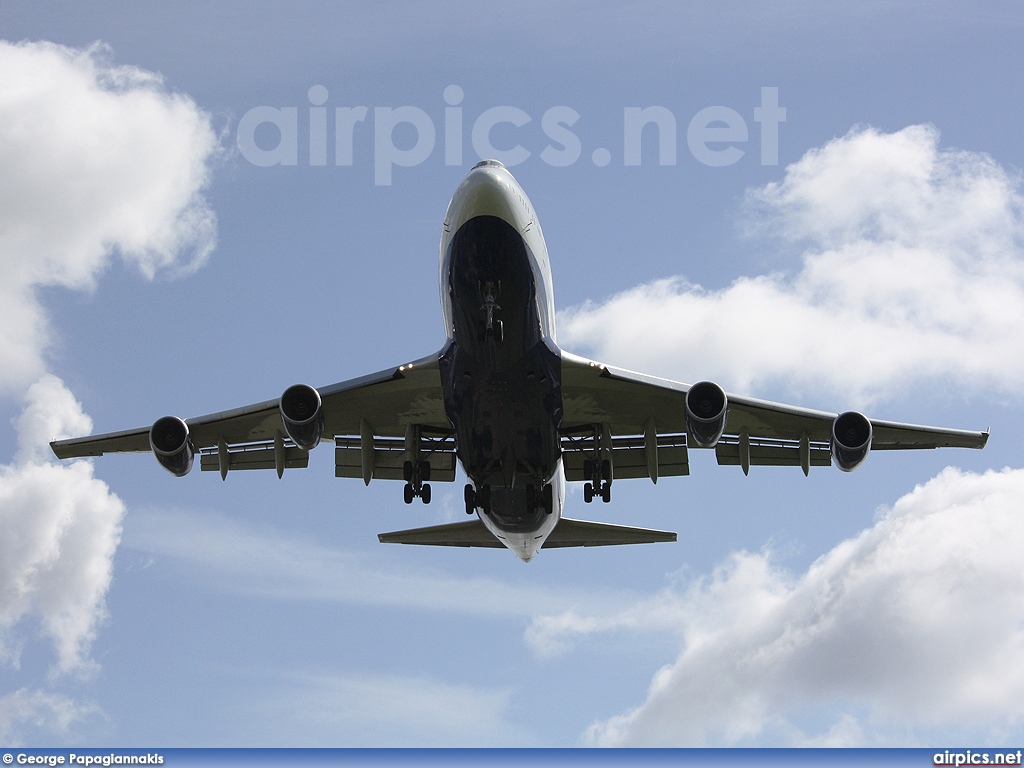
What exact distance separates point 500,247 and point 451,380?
3285 mm

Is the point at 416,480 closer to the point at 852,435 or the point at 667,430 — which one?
the point at 667,430

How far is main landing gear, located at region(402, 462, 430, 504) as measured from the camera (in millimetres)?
25016

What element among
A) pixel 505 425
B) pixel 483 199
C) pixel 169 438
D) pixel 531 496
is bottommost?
pixel 531 496

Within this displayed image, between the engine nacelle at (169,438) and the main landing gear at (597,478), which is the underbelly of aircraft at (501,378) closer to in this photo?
the main landing gear at (597,478)

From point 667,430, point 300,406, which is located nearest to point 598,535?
point 667,430

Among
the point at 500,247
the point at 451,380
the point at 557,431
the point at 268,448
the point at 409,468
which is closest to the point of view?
the point at 500,247

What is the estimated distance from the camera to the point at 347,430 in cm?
2625

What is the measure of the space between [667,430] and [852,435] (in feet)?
14.9

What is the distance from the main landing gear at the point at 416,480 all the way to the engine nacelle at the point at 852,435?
8742 mm

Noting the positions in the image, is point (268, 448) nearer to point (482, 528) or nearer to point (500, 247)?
point (482, 528)

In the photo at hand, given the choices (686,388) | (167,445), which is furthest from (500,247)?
(167,445)

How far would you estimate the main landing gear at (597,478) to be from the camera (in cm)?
2516

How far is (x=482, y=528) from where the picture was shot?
2769 cm

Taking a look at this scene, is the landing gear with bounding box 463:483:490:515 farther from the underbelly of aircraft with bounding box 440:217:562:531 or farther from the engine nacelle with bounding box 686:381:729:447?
the engine nacelle with bounding box 686:381:729:447
